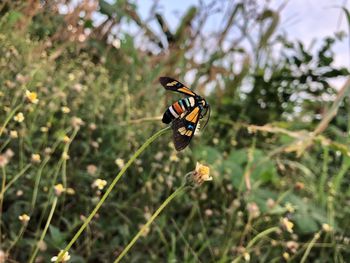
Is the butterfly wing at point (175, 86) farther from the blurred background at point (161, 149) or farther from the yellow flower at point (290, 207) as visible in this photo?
the yellow flower at point (290, 207)

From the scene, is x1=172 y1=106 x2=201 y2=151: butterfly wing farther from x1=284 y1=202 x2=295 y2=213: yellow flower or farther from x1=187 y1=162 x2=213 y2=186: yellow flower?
x1=284 y1=202 x2=295 y2=213: yellow flower

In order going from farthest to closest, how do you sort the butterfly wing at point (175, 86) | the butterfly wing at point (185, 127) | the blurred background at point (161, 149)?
1. the blurred background at point (161, 149)
2. the butterfly wing at point (175, 86)
3. the butterfly wing at point (185, 127)

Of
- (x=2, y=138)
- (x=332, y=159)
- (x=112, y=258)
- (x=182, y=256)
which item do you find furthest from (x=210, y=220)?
(x=332, y=159)

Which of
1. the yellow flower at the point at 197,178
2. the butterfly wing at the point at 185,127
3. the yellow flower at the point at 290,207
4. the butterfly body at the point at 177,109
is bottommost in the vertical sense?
the yellow flower at the point at 290,207

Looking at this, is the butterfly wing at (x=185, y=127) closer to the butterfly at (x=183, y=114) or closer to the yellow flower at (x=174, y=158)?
the butterfly at (x=183, y=114)

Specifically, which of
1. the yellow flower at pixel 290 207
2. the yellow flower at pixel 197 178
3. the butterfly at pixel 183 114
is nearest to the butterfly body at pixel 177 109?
the butterfly at pixel 183 114

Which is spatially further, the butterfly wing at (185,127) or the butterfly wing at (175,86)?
the butterfly wing at (175,86)

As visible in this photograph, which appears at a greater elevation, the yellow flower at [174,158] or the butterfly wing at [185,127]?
the butterfly wing at [185,127]

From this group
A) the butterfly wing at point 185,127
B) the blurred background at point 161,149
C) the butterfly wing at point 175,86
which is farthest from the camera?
the blurred background at point 161,149

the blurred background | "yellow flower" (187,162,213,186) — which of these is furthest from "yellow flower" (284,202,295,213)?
"yellow flower" (187,162,213,186)

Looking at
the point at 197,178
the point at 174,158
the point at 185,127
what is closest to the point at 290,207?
the point at 174,158
